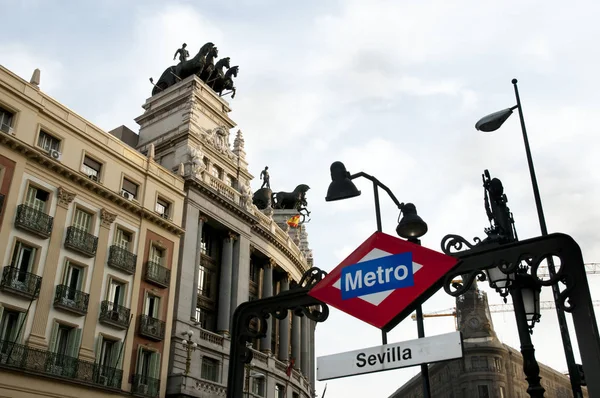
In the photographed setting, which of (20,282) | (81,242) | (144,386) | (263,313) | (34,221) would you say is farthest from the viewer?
(144,386)

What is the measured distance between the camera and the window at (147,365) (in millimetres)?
34031

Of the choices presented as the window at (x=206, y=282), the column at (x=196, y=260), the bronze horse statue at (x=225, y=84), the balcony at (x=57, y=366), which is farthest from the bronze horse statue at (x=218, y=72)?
the balcony at (x=57, y=366)

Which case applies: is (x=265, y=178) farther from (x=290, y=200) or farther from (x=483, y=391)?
(x=483, y=391)

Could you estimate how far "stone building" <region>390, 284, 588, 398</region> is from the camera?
75562 mm

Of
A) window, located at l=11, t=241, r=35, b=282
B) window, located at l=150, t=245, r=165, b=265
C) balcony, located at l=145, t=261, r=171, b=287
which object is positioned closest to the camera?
window, located at l=11, t=241, r=35, b=282

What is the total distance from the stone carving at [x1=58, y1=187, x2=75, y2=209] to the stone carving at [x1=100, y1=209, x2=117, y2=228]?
7.69 ft

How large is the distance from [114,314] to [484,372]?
58.4m

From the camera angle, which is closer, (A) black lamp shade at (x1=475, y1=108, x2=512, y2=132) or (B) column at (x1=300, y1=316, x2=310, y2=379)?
(A) black lamp shade at (x1=475, y1=108, x2=512, y2=132)

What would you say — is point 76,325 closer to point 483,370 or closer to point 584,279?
point 584,279

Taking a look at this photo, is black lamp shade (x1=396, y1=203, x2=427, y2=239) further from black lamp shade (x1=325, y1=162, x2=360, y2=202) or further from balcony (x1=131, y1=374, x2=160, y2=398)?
balcony (x1=131, y1=374, x2=160, y2=398)

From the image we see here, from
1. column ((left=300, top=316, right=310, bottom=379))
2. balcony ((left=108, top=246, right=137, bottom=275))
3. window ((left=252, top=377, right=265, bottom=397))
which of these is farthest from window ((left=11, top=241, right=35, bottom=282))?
column ((left=300, top=316, right=310, bottom=379))

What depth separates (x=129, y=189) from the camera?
37.2 metres

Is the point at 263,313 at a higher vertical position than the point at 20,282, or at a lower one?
lower

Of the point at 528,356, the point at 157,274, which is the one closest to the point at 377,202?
the point at 528,356
